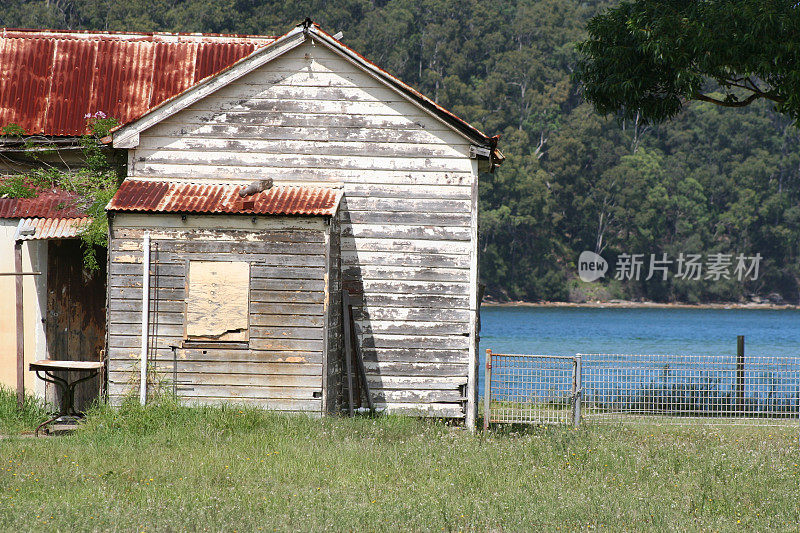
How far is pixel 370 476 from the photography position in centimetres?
1085

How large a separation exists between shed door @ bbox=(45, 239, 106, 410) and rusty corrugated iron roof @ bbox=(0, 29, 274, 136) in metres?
2.54

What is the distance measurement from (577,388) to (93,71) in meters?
11.2

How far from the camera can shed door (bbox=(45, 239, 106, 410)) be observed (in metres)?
15.2

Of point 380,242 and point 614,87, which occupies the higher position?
point 614,87

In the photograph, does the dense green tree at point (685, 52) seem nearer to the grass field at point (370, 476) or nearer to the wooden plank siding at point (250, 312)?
the grass field at point (370, 476)

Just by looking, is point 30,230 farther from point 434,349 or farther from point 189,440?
point 434,349

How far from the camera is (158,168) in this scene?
14633 mm

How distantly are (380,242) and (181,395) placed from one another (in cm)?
384

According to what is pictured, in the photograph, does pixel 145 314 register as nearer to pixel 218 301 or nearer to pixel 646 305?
pixel 218 301

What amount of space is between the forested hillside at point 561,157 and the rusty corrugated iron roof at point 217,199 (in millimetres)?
Answer: 73916

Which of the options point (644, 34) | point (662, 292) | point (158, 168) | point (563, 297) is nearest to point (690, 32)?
point (644, 34)

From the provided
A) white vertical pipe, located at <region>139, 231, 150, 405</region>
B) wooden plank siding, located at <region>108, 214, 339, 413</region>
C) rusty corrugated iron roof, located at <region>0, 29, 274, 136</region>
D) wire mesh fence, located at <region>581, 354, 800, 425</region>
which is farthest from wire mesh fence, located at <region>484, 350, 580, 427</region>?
rusty corrugated iron roof, located at <region>0, 29, 274, 136</region>

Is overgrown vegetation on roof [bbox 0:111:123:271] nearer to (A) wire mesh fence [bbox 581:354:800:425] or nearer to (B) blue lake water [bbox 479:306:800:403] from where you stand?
(A) wire mesh fence [bbox 581:354:800:425]

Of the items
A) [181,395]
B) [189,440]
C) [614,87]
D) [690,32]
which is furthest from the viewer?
[614,87]
